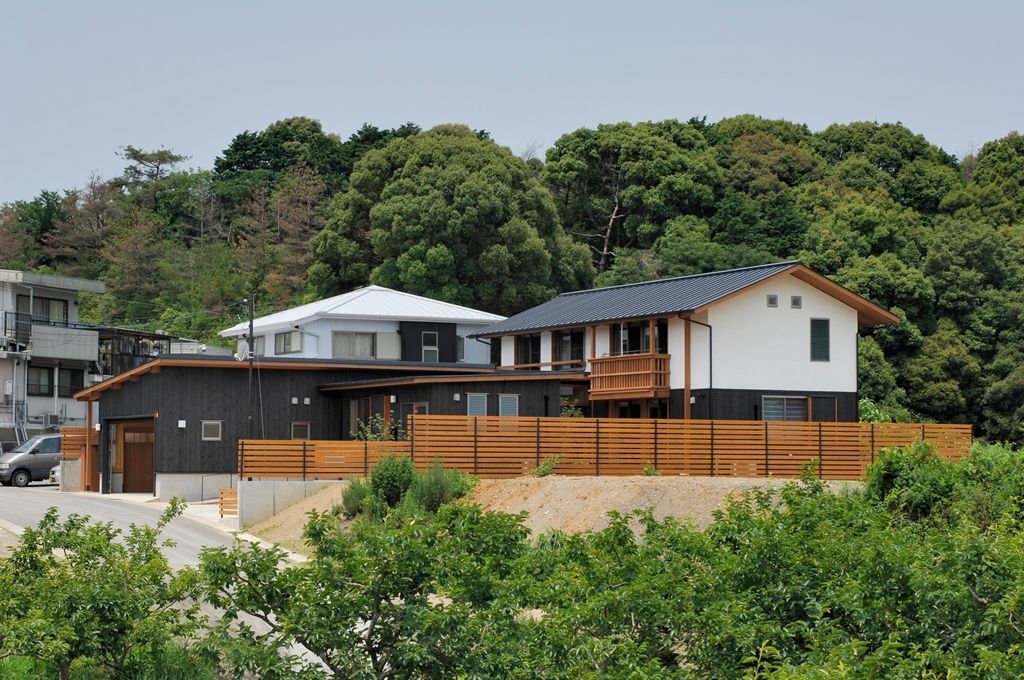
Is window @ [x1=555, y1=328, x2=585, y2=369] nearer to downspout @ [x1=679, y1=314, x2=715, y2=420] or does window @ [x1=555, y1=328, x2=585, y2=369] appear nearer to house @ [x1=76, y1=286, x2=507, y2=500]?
house @ [x1=76, y1=286, x2=507, y2=500]

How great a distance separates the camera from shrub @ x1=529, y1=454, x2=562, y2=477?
35.2 metres

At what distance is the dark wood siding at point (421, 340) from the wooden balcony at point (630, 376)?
34.5 feet

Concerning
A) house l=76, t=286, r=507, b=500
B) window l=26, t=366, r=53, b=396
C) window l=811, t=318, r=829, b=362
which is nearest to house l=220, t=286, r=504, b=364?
house l=76, t=286, r=507, b=500

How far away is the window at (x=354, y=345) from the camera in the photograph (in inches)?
2149

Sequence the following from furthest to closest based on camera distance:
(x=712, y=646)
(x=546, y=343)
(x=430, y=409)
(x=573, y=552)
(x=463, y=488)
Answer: (x=546, y=343) → (x=430, y=409) → (x=463, y=488) → (x=573, y=552) → (x=712, y=646)

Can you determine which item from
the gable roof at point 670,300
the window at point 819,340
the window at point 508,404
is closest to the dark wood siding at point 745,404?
the window at point 819,340

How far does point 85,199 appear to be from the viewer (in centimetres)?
8919

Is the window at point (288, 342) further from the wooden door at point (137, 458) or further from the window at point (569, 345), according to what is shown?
the window at point (569, 345)

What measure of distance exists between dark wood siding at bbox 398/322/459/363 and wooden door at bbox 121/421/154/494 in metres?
11.7

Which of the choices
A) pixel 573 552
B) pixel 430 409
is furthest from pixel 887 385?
pixel 573 552

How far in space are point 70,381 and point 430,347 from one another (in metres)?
19.0

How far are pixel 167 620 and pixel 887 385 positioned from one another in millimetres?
45056

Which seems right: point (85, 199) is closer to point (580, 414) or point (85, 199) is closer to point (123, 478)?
point (123, 478)

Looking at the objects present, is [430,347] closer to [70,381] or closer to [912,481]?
[70,381]
